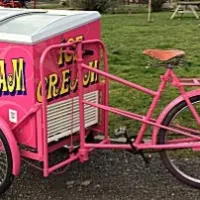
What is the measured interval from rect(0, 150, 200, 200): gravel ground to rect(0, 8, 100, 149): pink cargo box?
441 mm

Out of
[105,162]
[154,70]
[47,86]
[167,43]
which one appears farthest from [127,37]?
[47,86]

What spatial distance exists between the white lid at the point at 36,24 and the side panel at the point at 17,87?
7 centimetres

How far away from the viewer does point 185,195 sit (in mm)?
3725

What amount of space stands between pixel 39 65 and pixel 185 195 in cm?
148

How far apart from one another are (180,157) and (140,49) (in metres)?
5.25

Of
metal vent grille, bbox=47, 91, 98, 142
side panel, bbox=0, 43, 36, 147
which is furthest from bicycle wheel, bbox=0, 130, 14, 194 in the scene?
metal vent grille, bbox=47, 91, 98, 142

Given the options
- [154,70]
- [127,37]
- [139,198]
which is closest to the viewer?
[139,198]

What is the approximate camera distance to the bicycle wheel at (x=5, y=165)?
3.61 m

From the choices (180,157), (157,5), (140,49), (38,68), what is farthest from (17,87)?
(157,5)

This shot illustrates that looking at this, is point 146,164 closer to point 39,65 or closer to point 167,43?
point 39,65

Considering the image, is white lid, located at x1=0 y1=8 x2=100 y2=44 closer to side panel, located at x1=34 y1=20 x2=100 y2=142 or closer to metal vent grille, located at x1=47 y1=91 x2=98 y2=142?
side panel, located at x1=34 y1=20 x2=100 y2=142

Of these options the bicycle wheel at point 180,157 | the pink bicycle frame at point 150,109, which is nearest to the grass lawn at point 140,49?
the bicycle wheel at point 180,157

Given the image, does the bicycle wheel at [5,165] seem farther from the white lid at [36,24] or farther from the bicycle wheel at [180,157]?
the bicycle wheel at [180,157]

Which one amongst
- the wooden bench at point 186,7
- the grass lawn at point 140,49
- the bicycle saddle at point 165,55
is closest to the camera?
the bicycle saddle at point 165,55
